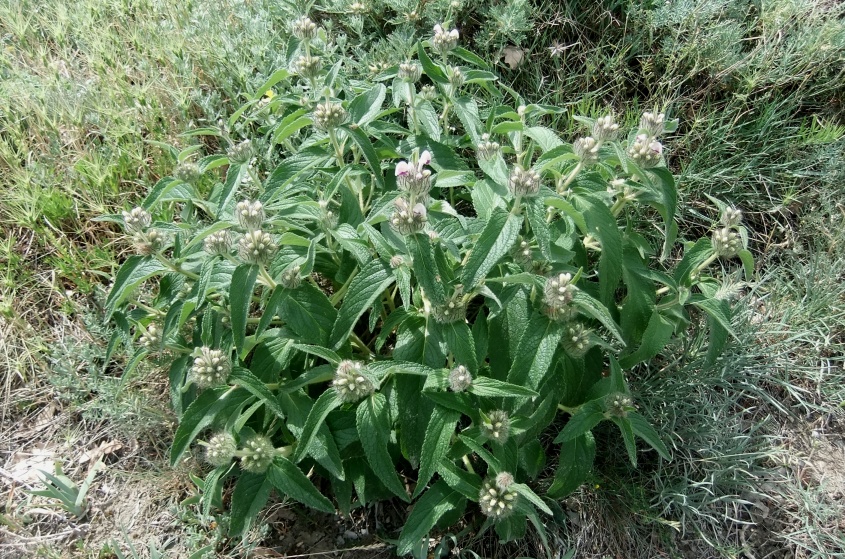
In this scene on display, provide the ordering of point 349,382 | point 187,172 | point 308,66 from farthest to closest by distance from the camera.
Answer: point 187,172 → point 308,66 → point 349,382

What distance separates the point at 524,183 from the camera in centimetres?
212

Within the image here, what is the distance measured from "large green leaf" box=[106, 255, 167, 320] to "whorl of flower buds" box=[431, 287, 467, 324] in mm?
1046

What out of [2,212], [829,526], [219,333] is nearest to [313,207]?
[219,333]

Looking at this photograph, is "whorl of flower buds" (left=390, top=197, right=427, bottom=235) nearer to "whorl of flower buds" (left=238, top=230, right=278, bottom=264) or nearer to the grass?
"whorl of flower buds" (left=238, top=230, right=278, bottom=264)

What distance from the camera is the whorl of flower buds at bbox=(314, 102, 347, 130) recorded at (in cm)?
247

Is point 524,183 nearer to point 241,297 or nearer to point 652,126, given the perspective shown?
point 652,126

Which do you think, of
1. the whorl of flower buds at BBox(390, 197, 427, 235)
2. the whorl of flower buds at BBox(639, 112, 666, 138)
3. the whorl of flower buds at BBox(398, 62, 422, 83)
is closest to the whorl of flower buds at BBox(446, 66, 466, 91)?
the whorl of flower buds at BBox(398, 62, 422, 83)

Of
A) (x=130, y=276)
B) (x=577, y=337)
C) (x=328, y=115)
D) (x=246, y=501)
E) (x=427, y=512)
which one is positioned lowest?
(x=427, y=512)

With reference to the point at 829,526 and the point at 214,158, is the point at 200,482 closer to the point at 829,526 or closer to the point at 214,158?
the point at 214,158

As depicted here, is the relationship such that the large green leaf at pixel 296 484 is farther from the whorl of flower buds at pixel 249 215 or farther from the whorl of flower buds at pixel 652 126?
the whorl of flower buds at pixel 652 126

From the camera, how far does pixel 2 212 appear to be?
12.0ft

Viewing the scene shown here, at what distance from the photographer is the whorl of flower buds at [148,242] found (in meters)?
2.40

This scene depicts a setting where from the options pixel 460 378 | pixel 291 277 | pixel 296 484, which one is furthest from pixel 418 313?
pixel 296 484

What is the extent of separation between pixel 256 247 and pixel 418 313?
0.63 m
